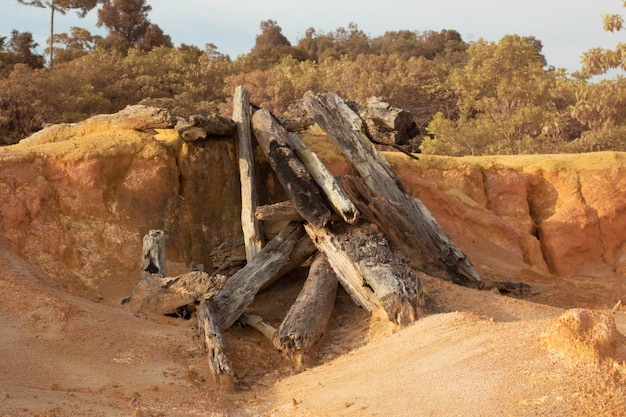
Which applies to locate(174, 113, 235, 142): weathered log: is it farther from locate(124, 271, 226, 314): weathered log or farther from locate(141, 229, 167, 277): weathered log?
locate(124, 271, 226, 314): weathered log

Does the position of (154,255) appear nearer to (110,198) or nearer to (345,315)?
(110,198)

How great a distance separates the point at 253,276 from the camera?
928 cm

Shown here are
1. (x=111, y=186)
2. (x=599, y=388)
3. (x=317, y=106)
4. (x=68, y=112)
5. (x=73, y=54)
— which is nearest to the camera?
(x=599, y=388)

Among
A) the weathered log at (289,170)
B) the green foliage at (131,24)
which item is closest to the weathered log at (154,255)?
the weathered log at (289,170)

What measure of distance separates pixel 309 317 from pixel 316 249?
5.57ft

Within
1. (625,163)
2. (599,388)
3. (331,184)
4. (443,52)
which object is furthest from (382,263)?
(443,52)

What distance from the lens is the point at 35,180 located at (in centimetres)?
1019

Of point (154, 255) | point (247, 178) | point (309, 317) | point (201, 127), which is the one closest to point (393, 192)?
point (247, 178)

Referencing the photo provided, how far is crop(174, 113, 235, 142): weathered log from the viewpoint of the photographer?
34.8 feet

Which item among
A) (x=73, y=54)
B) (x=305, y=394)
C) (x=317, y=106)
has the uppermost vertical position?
(x=73, y=54)

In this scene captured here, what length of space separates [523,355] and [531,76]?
22322mm

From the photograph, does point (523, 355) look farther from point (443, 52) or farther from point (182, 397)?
point (443, 52)

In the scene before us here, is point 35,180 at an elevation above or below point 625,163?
above

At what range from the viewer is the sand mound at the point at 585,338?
5.36m
